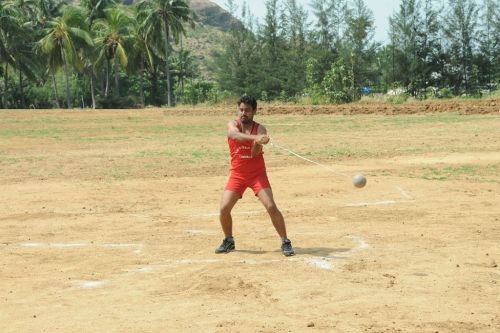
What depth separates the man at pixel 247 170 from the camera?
8.29m

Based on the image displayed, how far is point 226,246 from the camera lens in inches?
340

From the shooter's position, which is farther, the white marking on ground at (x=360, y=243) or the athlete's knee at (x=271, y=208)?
the white marking on ground at (x=360, y=243)

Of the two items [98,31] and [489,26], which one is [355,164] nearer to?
[489,26]

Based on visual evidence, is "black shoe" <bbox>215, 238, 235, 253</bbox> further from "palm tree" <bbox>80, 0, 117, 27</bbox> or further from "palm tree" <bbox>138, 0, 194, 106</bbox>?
"palm tree" <bbox>80, 0, 117, 27</bbox>

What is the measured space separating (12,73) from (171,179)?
63.2 metres

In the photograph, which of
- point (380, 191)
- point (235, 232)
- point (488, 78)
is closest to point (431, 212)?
point (380, 191)

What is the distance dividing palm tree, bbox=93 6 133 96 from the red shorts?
52163 mm

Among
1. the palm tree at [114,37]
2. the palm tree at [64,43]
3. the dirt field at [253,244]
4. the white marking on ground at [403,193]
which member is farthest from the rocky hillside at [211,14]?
the white marking on ground at [403,193]

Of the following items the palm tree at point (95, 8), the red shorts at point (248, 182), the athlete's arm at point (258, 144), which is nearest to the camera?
the athlete's arm at point (258, 144)

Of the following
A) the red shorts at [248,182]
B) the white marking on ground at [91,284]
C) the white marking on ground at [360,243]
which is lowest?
the white marking on ground at [360,243]

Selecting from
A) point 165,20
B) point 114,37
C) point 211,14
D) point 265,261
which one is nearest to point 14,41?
point 114,37

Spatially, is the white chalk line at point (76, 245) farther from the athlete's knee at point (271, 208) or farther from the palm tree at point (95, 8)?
the palm tree at point (95, 8)

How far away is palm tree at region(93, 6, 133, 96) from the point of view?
196 ft

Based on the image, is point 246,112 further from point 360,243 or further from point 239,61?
point 239,61
